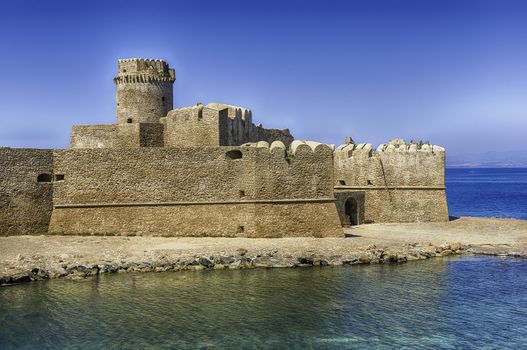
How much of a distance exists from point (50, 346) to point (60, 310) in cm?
233

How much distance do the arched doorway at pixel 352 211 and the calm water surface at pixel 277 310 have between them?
884cm

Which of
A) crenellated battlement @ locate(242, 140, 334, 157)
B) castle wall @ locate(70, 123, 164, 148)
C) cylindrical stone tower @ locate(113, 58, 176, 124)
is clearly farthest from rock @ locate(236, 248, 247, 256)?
cylindrical stone tower @ locate(113, 58, 176, 124)

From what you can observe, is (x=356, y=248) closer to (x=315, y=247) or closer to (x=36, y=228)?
(x=315, y=247)

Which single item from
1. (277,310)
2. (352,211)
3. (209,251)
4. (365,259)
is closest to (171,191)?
(209,251)

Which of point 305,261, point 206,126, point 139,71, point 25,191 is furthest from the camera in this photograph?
point 139,71

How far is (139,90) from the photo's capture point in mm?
28562

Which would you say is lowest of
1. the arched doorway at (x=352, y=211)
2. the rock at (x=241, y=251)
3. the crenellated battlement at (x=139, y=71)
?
the rock at (x=241, y=251)

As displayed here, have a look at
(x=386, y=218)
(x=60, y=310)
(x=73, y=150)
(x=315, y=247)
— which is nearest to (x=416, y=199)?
(x=386, y=218)

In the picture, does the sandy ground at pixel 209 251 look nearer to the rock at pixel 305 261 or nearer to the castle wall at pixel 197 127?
the rock at pixel 305 261

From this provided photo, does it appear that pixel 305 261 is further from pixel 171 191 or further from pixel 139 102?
pixel 139 102

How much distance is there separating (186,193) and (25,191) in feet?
18.5

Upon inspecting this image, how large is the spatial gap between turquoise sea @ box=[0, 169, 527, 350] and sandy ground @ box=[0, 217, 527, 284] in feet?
1.80

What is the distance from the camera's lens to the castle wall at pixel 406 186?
29312 millimetres

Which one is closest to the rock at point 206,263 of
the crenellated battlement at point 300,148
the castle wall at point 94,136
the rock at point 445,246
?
the crenellated battlement at point 300,148
